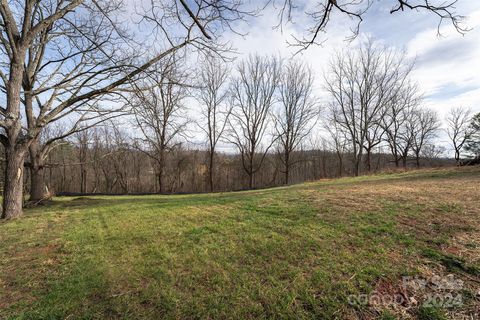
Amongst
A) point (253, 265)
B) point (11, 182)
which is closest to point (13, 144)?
point (11, 182)

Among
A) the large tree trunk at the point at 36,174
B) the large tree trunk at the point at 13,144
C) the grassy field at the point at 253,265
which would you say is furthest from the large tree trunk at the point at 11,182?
the large tree trunk at the point at 36,174

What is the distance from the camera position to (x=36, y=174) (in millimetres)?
9711

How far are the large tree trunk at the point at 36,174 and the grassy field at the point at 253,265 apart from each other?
17.3ft

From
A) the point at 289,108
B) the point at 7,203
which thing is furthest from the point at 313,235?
the point at 289,108

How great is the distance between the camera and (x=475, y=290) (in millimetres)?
2355

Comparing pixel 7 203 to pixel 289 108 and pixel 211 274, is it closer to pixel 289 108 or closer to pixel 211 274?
pixel 211 274

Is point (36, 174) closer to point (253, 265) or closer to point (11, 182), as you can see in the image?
point (11, 182)

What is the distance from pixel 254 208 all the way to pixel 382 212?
2.89m

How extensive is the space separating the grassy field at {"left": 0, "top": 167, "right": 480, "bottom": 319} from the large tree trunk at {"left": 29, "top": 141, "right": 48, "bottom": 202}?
207 inches

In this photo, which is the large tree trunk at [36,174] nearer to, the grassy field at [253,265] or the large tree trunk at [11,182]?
the large tree trunk at [11,182]

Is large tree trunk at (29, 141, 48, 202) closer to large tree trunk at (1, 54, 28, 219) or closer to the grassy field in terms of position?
large tree trunk at (1, 54, 28, 219)

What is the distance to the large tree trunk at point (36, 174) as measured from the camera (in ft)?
31.3

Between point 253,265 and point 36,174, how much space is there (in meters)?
10.9

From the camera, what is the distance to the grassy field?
7.59 feet
